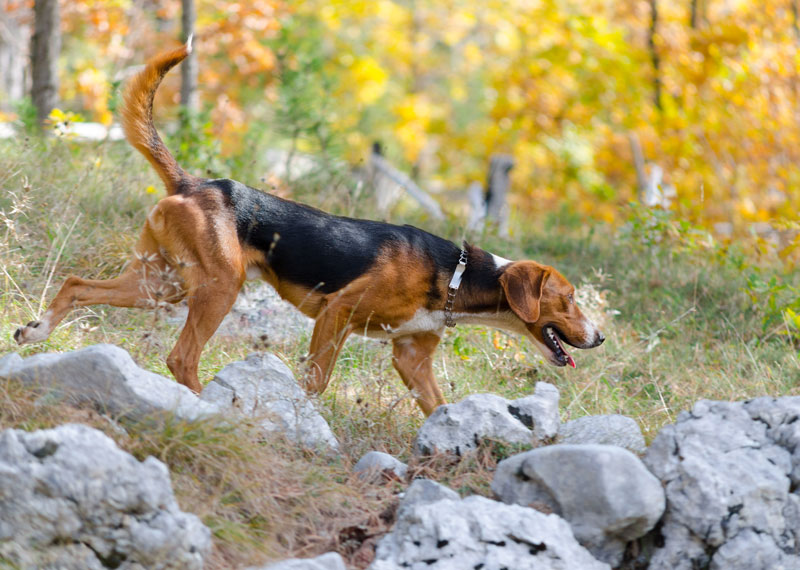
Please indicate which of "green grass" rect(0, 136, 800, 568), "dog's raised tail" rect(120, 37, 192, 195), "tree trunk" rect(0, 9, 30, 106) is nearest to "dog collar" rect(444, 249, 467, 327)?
"green grass" rect(0, 136, 800, 568)

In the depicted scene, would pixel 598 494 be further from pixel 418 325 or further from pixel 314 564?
pixel 418 325

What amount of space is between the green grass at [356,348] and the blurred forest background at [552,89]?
0.68m

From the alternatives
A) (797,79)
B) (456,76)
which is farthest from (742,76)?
(456,76)

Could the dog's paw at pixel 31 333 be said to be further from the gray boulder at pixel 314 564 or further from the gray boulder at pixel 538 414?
the gray boulder at pixel 538 414

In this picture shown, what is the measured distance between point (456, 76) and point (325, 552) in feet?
82.1

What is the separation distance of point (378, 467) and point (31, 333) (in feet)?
6.84

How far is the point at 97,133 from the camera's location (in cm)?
1068

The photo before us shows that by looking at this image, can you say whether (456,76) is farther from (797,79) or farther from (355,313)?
(355,313)

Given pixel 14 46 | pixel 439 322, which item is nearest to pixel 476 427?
pixel 439 322

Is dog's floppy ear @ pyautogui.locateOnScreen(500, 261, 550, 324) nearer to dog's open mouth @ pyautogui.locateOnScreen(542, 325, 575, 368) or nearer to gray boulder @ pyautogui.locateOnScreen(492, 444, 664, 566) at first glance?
dog's open mouth @ pyautogui.locateOnScreen(542, 325, 575, 368)

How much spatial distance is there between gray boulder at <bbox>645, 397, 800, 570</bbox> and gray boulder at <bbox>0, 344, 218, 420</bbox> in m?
2.00

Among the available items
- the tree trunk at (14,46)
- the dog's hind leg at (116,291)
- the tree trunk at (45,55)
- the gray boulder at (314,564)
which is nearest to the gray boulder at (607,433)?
the gray boulder at (314,564)

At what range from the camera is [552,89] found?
17.5 m

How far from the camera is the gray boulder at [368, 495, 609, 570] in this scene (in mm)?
3510
